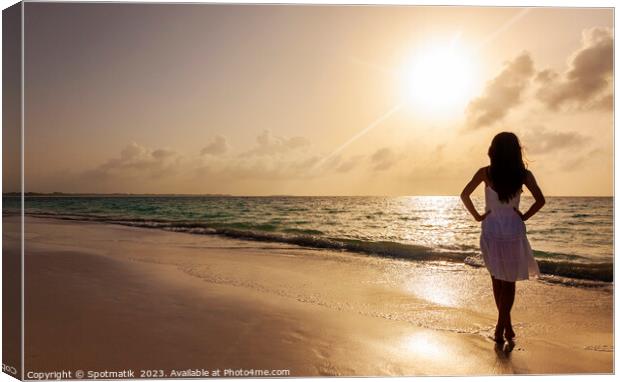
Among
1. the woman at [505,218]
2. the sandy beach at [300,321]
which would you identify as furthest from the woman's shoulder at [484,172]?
the sandy beach at [300,321]

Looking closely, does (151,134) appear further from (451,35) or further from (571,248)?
(571,248)

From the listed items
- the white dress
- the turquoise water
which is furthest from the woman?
the turquoise water

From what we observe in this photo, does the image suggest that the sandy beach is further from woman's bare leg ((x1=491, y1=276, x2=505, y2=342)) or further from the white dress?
the white dress

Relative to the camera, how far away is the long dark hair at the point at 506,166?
11.8 ft

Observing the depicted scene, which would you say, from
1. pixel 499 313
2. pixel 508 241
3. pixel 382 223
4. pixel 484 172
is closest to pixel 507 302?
pixel 499 313

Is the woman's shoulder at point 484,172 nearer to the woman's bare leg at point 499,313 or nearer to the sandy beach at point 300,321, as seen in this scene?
the woman's bare leg at point 499,313

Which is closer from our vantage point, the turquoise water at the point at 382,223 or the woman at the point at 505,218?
the woman at the point at 505,218

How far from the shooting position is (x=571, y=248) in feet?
28.1

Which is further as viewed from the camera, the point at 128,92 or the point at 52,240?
the point at 52,240

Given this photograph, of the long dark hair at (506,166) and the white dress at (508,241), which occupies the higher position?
the long dark hair at (506,166)

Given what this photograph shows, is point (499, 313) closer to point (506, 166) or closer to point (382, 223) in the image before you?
point (506, 166)

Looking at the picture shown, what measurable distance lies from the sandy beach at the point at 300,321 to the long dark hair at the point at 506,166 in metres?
1.11

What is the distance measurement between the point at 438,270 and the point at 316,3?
420cm

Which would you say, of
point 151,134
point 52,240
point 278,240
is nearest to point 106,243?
point 52,240
